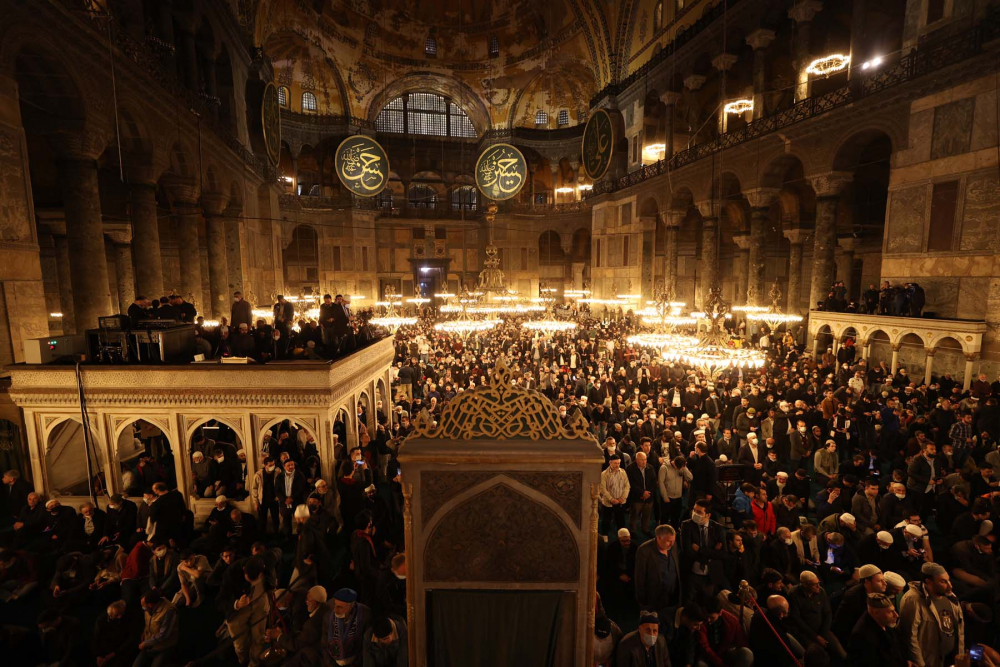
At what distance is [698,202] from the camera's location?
52.7ft

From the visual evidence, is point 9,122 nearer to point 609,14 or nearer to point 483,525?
point 483,525

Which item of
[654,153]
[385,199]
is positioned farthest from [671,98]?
[385,199]

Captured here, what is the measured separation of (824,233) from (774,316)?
3594mm

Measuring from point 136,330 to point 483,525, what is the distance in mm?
5062

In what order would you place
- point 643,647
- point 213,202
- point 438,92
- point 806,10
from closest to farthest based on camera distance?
point 643,647, point 806,10, point 213,202, point 438,92

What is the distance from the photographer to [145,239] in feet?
29.9

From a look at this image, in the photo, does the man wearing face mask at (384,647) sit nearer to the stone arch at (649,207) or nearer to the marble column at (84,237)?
the marble column at (84,237)

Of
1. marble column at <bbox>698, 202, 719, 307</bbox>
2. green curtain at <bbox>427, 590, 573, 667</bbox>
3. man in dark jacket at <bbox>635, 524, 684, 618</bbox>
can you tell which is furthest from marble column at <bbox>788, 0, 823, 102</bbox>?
green curtain at <bbox>427, 590, 573, 667</bbox>

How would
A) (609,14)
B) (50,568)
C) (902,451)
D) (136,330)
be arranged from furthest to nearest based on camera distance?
1. (609,14)
2. (902,451)
3. (136,330)
4. (50,568)

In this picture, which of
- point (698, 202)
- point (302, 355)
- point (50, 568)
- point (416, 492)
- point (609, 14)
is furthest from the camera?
point (609, 14)

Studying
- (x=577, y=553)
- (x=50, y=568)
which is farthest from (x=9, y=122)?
(x=577, y=553)

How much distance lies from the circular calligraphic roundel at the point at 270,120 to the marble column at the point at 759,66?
13.3 meters

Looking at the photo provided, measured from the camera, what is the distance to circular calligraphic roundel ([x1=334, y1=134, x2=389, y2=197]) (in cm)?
1320

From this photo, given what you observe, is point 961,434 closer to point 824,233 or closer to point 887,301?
point 887,301
